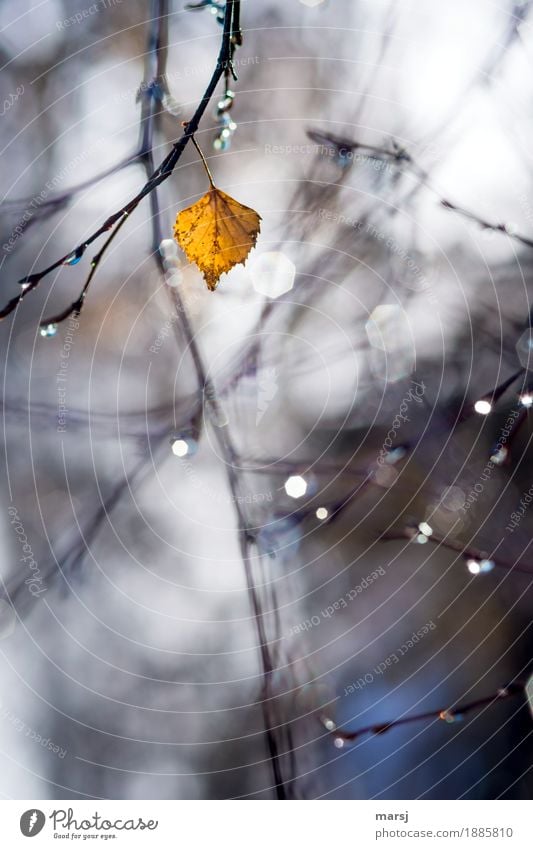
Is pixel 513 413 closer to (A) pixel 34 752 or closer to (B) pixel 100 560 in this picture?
(B) pixel 100 560

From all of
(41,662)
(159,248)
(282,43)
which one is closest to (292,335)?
(159,248)

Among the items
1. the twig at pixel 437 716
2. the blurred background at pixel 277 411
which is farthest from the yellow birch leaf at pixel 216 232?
the twig at pixel 437 716

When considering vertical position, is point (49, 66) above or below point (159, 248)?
above

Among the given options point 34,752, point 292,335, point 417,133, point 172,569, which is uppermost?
point 417,133

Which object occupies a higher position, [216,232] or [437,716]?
[216,232]
